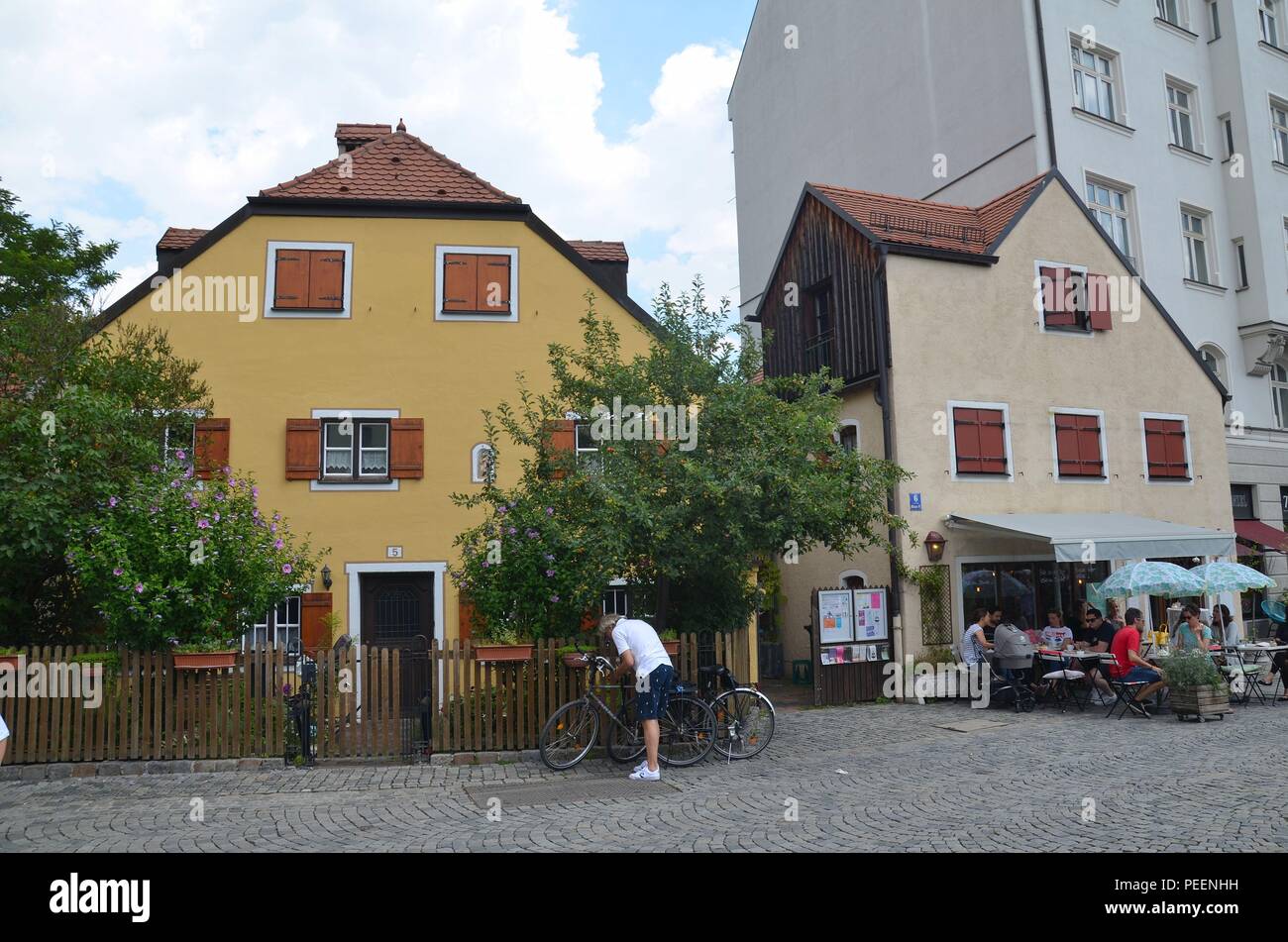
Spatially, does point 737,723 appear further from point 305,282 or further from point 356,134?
point 356,134

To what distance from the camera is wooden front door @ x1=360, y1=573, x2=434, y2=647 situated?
1544 cm

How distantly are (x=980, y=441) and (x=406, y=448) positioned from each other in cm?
984

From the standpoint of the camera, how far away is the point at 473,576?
11.1 m

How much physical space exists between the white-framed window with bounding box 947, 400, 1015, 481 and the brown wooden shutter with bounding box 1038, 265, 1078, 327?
2.28 metres

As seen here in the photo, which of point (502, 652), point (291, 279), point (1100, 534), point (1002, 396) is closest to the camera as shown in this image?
point (502, 652)

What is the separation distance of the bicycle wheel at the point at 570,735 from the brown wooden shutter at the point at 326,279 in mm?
9078

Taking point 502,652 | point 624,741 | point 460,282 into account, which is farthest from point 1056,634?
point 460,282

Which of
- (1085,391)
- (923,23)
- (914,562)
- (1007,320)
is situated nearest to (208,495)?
(914,562)

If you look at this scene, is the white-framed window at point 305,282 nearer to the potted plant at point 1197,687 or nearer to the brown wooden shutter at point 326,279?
the brown wooden shutter at point 326,279

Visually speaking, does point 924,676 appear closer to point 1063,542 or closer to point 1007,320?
point 1063,542

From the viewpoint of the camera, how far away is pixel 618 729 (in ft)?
33.2
